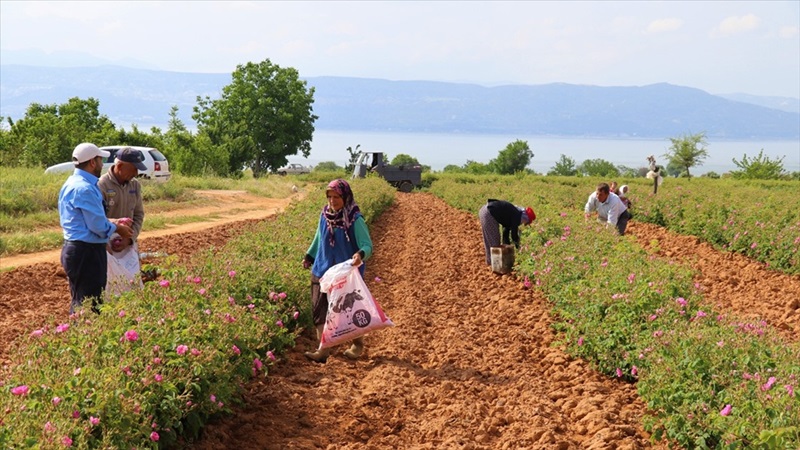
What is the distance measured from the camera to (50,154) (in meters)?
29.9

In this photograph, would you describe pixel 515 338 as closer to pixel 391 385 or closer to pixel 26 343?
pixel 391 385

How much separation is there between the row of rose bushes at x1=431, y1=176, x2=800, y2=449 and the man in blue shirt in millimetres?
3999

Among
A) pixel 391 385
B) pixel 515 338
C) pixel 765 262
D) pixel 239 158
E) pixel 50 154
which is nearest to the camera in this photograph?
pixel 391 385

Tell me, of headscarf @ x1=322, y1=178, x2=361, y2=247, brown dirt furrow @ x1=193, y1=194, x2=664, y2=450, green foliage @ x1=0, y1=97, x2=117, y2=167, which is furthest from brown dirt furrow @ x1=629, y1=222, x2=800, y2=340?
green foliage @ x1=0, y1=97, x2=117, y2=167

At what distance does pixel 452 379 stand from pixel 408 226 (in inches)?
560

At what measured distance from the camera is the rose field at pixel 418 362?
403cm

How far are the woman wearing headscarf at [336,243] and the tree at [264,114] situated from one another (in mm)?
59248

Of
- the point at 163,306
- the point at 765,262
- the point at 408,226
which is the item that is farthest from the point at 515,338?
the point at 408,226

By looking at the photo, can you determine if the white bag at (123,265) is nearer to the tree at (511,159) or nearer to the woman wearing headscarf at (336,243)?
the woman wearing headscarf at (336,243)

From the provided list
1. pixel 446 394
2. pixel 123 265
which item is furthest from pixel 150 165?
pixel 446 394

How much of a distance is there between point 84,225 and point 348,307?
2154mm

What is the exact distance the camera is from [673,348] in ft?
17.6

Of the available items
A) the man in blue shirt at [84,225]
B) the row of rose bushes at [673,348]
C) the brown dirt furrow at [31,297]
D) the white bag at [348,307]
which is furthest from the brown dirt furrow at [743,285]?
the brown dirt furrow at [31,297]

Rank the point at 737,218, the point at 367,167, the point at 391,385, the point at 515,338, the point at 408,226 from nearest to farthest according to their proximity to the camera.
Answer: the point at 391,385
the point at 515,338
the point at 737,218
the point at 408,226
the point at 367,167
